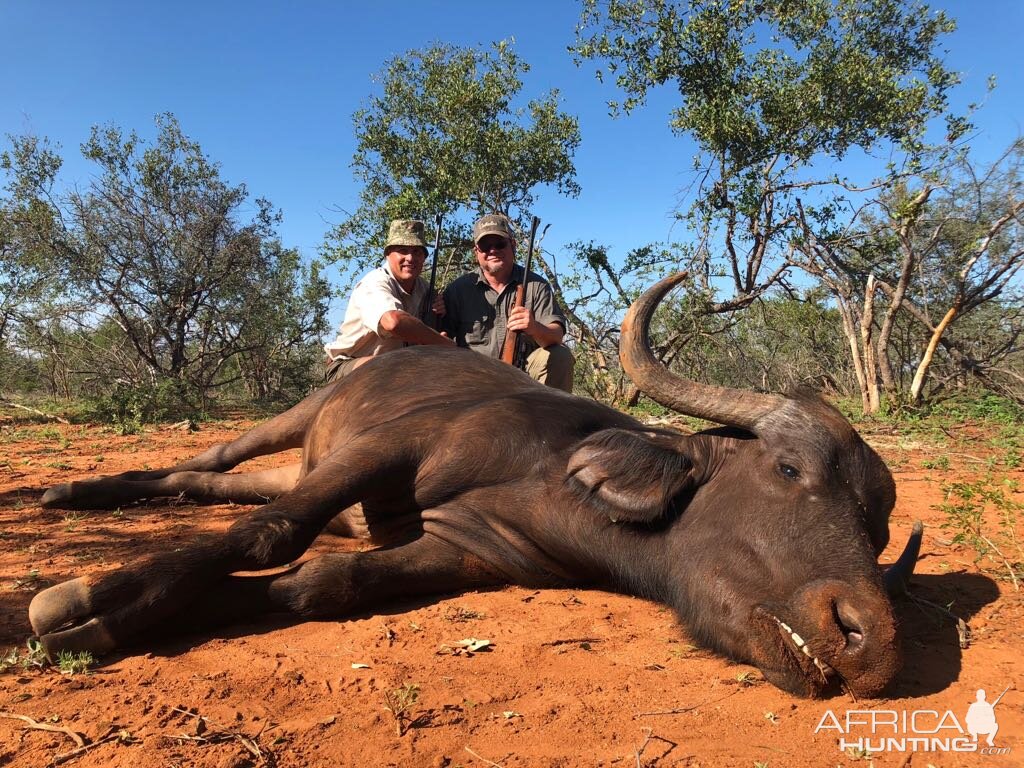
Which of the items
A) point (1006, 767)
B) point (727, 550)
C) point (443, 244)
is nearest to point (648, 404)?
point (443, 244)

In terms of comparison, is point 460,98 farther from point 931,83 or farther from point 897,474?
point 897,474

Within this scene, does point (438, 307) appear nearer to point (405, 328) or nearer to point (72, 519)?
point (405, 328)

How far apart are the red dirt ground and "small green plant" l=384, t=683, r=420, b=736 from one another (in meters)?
0.02

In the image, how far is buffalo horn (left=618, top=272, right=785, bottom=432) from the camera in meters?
2.70

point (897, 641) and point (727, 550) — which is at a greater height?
point (727, 550)

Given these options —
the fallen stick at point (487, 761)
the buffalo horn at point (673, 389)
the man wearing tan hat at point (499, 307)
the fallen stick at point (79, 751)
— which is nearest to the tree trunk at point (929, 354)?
the man wearing tan hat at point (499, 307)

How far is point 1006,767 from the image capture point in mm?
1697

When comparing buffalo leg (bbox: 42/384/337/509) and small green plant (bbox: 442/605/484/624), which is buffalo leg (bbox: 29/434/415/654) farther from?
buffalo leg (bbox: 42/384/337/509)

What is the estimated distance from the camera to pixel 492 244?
614 cm

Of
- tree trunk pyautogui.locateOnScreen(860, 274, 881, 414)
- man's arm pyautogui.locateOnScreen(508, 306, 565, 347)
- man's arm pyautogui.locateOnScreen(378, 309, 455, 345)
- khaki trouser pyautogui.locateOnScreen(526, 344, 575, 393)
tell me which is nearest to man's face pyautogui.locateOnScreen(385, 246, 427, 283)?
man's arm pyautogui.locateOnScreen(378, 309, 455, 345)

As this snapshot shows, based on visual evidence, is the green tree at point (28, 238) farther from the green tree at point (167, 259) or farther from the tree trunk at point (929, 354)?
the tree trunk at point (929, 354)

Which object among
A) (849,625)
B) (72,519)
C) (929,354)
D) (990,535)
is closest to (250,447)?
(72,519)

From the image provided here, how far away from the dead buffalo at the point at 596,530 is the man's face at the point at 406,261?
2.71 m

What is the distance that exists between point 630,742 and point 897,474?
198 inches
